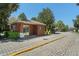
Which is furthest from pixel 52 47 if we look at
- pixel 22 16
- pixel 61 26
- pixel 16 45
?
pixel 22 16

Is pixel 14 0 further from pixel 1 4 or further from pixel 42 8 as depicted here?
pixel 42 8

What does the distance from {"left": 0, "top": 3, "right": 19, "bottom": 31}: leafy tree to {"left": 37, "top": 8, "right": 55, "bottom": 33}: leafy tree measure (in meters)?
0.58

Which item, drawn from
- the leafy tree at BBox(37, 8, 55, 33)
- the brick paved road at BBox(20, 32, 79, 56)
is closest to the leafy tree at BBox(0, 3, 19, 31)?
the leafy tree at BBox(37, 8, 55, 33)

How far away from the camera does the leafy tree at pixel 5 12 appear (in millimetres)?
4691

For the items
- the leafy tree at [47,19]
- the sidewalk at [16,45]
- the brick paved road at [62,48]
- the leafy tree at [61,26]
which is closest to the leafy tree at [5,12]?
the sidewalk at [16,45]

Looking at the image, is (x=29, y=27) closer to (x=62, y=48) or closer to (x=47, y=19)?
(x=47, y=19)

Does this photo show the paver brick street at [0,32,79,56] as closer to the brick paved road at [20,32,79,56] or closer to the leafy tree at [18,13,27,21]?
the brick paved road at [20,32,79,56]

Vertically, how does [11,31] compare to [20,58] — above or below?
above

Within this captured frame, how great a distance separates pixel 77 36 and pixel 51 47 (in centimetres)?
62

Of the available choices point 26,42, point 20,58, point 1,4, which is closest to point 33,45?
point 26,42

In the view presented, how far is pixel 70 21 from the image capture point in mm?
4672

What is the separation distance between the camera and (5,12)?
476 cm

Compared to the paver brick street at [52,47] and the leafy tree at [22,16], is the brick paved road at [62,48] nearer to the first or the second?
the paver brick street at [52,47]

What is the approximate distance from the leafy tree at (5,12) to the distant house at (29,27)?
168mm
